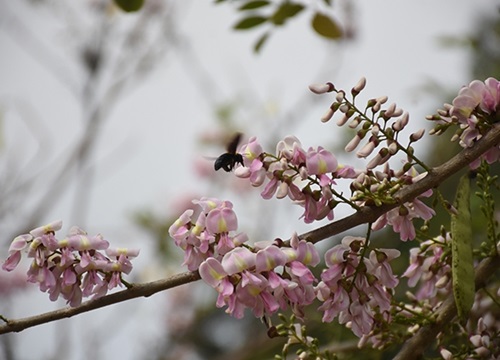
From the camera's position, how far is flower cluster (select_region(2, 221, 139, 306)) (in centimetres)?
42

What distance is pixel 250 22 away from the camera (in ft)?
2.58

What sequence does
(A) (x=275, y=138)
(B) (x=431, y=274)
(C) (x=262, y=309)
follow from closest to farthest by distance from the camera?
(C) (x=262, y=309), (B) (x=431, y=274), (A) (x=275, y=138)

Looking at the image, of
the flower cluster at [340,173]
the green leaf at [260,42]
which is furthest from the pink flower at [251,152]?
the green leaf at [260,42]

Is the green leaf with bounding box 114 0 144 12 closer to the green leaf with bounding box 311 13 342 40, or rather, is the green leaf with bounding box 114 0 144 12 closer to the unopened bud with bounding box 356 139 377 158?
the green leaf with bounding box 311 13 342 40

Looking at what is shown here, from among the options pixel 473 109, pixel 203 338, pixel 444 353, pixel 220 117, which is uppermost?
pixel 473 109

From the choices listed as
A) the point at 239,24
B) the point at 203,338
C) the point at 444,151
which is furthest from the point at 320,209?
the point at 203,338

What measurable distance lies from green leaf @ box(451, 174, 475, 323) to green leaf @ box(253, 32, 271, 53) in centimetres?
44

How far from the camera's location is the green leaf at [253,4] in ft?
2.46

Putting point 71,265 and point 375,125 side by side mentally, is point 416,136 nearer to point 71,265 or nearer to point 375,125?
point 375,125

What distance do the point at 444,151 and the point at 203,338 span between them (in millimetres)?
836

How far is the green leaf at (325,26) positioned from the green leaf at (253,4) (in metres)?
0.06

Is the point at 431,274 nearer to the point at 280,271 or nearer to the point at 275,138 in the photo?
the point at 280,271

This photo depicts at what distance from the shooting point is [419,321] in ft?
1.59

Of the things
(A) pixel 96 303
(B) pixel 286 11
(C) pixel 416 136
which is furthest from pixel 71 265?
(B) pixel 286 11
